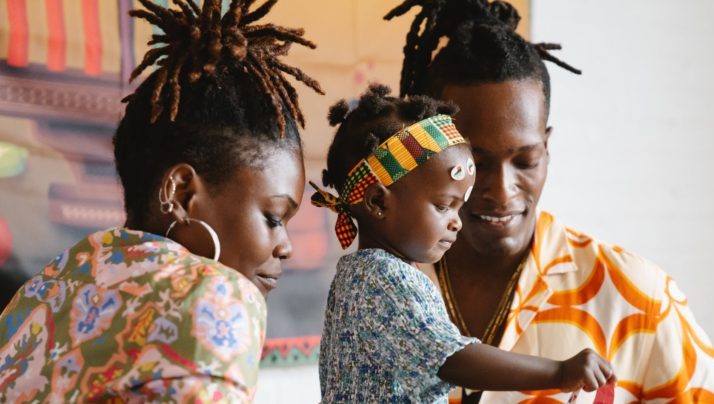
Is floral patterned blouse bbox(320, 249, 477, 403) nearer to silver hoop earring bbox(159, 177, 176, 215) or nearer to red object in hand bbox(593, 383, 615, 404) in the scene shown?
red object in hand bbox(593, 383, 615, 404)

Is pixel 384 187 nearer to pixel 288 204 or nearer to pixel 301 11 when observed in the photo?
pixel 288 204

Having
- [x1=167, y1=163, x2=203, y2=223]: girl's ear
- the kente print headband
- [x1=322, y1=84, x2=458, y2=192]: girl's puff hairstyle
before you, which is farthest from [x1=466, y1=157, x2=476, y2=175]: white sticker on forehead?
[x1=167, y1=163, x2=203, y2=223]: girl's ear

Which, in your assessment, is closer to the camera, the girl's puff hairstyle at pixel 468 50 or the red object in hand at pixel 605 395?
the red object in hand at pixel 605 395

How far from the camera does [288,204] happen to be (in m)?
1.24

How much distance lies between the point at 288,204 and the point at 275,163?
0.06m

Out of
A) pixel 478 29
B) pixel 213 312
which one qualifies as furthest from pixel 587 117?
pixel 213 312

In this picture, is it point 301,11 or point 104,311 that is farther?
point 301,11

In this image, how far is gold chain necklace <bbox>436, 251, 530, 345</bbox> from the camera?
1.83 metres

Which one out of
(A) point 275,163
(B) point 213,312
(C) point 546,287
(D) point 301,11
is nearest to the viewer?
(B) point 213,312

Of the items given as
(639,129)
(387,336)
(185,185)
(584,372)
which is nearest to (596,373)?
(584,372)

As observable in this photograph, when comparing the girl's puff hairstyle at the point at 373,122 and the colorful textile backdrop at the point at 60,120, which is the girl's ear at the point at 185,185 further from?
the colorful textile backdrop at the point at 60,120

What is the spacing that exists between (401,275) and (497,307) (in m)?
0.52

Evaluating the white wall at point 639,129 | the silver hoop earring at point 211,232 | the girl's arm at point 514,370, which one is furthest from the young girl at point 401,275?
the white wall at point 639,129

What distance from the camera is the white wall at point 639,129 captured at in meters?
3.02
